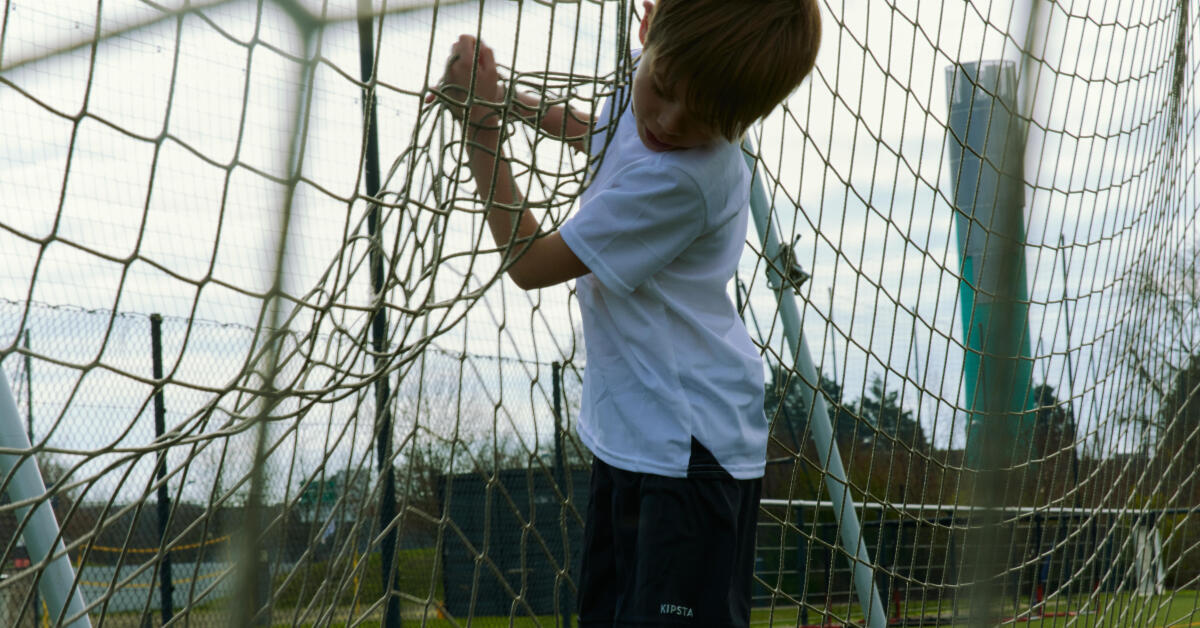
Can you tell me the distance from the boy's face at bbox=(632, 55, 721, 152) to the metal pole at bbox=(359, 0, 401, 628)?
0.22 meters

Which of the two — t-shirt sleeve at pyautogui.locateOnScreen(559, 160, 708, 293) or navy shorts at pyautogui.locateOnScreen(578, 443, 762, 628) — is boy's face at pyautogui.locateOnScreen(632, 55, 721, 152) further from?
navy shorts at pyautogui.locateOnScreen(578, 443, 762, 628)

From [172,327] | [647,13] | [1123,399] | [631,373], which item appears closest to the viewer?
[631,373]

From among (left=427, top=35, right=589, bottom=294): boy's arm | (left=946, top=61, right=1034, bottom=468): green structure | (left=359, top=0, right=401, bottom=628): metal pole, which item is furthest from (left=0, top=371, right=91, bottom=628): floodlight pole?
(left=946, top=61, right=1034, bottom=468): green structure

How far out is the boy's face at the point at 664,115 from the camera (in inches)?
31.5

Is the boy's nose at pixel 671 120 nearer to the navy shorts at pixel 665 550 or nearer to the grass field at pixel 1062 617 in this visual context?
the navy shorts at pixel 665 550

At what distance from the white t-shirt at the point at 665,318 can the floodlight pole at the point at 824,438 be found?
0.64m

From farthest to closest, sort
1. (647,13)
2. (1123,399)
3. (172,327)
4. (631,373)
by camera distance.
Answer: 1. (172,327)
2. (1123,399)
3. (647,13)
4. (631,373)

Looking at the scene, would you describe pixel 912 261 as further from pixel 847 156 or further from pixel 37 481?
pixel 37 481

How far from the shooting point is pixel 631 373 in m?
0.86

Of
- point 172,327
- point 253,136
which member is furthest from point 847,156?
point 172,327

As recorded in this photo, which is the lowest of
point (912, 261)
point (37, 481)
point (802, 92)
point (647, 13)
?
point (37, 481)

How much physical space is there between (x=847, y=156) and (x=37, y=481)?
3.72 ft

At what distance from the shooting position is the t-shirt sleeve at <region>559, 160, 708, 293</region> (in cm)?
82

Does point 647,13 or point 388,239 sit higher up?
point 647,13
